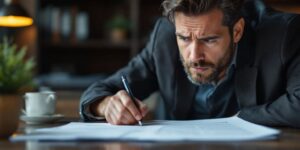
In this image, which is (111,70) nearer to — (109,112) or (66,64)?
(66,64)

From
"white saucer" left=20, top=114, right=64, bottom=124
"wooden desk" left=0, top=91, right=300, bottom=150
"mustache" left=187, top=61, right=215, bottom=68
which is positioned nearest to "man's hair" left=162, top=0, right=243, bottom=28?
"mustache" left=187, top=61, right=215, bottom=68

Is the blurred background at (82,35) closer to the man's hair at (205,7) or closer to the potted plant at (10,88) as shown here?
the man's hair at (205,7)

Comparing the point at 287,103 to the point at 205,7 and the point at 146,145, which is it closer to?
the point at 205,7

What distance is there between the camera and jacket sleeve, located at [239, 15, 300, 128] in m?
1.56

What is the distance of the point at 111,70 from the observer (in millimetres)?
4285

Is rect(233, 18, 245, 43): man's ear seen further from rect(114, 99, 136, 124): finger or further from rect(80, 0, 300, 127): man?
rect(114, 99, 136, 124): finger

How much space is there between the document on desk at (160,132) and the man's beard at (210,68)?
318 millimetres

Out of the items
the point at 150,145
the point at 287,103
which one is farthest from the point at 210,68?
the point at 150,145

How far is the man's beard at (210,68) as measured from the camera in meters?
1.77

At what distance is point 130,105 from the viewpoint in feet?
4.81

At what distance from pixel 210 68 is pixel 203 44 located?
0.28 ft

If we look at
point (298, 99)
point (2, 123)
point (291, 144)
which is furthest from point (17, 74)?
point (298, 99)

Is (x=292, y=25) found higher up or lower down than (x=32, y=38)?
higher up

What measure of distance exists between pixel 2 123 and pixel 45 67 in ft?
10.0
